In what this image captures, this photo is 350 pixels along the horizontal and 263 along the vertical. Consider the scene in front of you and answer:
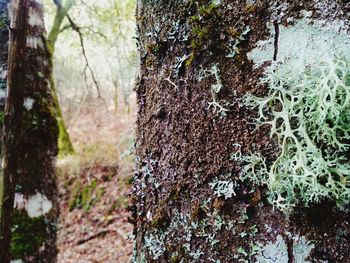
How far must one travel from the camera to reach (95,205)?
6.92 meters

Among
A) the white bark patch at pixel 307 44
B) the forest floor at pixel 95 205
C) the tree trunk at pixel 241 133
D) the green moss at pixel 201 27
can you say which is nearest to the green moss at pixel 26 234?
the tree trunk at pixel 241 133

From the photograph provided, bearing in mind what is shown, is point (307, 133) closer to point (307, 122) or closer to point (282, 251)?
point (307, 122)

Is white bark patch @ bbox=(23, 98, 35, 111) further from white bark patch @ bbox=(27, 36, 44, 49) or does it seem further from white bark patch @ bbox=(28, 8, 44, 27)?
white bark patch @ bbox=(28, 8, 44, 27)

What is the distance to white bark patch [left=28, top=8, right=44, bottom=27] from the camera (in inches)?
103

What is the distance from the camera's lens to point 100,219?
6.62m

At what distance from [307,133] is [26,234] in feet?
7.37

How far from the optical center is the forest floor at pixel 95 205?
5980 millimetres

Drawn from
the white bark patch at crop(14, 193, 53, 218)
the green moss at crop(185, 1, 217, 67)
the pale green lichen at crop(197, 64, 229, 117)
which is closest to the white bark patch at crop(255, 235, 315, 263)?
the pale green lichen at crop(197, 64, 229, 117)

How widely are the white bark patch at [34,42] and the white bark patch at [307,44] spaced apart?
225 centimetres

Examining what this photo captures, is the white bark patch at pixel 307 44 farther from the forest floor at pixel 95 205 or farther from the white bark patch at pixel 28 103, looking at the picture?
the forest floor at pixel 95 205

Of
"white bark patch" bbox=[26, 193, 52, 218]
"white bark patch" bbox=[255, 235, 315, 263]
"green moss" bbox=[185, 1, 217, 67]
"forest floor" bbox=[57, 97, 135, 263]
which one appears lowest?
"forest floor" bbox=[57, 97, 135, 263]

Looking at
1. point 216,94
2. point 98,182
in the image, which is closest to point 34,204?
point 216,94

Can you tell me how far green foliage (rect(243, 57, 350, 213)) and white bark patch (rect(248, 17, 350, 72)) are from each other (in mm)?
15

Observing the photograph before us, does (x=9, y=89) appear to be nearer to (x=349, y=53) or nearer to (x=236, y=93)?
(x=236, y=93)
